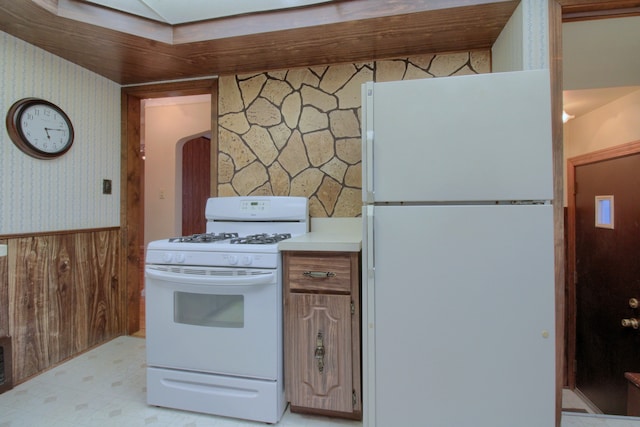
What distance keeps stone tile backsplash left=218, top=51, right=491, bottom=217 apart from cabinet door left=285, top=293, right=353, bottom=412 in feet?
2.70

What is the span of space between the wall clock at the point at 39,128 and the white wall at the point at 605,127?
4.23m

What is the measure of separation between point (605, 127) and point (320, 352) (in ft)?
10.6

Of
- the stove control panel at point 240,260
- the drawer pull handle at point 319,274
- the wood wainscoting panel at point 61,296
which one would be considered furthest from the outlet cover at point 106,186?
the drawer pull handle at point 319,274

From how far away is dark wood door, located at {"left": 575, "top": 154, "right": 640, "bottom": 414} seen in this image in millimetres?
2434

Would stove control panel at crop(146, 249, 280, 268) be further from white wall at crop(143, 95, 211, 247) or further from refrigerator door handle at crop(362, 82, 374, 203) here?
white wall at crop(143, 95, 211, 247)

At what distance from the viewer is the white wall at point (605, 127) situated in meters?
2.51

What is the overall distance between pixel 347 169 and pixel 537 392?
5.06 ft

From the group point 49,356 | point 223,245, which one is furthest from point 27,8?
point 49,356

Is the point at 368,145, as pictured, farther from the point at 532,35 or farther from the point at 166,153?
the point at 166,153

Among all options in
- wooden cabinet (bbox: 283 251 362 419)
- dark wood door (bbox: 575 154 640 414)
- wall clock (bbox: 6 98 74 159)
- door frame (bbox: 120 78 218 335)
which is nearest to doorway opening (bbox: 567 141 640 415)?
dark wood door (bbox: 575 154 640 414)

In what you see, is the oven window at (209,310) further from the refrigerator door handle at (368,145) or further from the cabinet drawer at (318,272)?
the refrigerator door handle at (368,145)

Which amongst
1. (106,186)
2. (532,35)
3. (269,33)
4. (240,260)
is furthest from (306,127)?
(106,186)

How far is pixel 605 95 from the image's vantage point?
2650 millimetres

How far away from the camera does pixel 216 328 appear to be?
4.99ft
